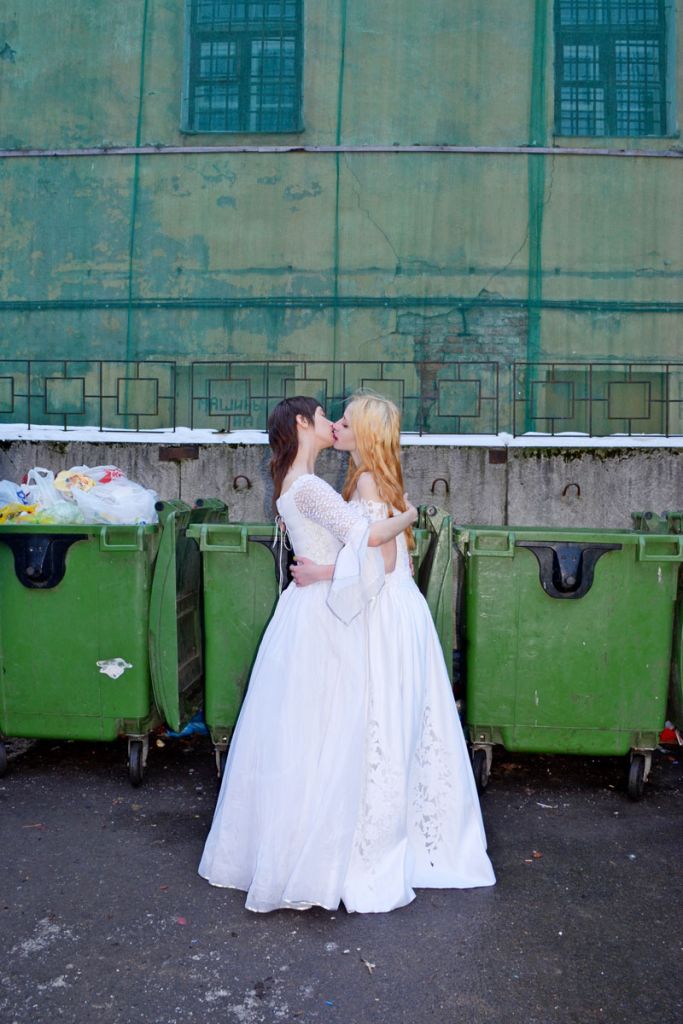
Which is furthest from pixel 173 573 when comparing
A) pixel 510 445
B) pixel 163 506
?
pixel 510 445

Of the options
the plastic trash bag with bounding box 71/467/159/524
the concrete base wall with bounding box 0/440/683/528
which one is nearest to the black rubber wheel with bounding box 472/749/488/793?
the plastic trash bag with bounding box 71/467/159/524

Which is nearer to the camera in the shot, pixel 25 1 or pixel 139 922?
pixel 139 922

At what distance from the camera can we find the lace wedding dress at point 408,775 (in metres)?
3.19

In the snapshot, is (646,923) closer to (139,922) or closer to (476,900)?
(476,900)

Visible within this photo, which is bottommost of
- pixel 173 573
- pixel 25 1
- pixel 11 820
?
pixel 11 820

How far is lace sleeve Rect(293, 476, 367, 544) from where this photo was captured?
329 cm

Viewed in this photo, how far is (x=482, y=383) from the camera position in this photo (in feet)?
33.0

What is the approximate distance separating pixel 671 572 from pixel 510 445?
3.01 m

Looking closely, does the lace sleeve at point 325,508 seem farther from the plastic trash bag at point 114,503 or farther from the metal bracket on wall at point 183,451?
the metal bracket on wall at point 183,451

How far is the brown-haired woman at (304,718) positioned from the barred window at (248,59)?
7.90m

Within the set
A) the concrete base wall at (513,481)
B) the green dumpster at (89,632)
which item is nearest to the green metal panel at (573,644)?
the green dumpster at (89,632)

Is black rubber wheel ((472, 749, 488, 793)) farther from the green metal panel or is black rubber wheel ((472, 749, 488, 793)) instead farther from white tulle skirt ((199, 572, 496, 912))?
white tulle skirt ((199, 572, 496, 912))

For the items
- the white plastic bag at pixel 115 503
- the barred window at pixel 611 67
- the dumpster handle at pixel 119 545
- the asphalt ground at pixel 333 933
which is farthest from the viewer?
the barred window at pixel 611 67

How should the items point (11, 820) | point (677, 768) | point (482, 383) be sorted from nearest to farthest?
point (11, 820), point (677, 768), point (482, 383)
